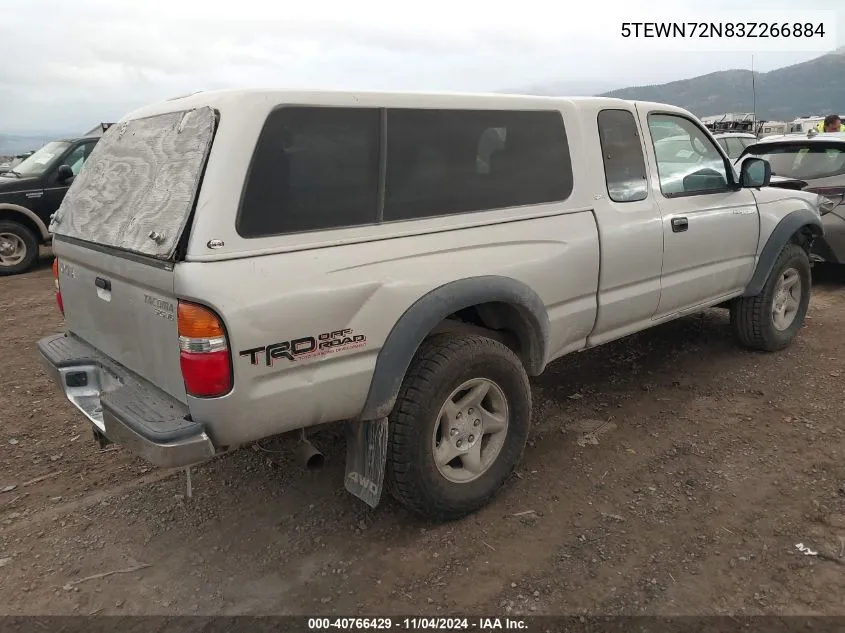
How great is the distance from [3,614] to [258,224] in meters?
1.80

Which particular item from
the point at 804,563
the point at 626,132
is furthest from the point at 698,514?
the point at 626,132

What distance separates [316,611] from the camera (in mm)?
2426

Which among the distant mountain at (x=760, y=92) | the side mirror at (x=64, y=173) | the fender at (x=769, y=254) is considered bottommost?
the fender at (x=769, y=254)

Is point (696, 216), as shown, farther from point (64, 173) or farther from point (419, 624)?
point (64, 173)

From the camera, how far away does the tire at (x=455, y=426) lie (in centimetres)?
265

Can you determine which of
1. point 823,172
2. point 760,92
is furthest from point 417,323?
point 760,92

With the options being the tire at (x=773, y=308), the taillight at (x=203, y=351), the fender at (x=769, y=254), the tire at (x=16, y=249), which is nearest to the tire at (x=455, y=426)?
the taillight at (x=203, y=351)

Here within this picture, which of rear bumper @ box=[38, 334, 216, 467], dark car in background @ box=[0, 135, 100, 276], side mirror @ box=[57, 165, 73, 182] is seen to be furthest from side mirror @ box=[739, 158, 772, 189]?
side mirror @ box=[57, 165, 73, 182]

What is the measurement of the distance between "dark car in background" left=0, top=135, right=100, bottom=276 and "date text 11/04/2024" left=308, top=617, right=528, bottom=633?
8014 mm

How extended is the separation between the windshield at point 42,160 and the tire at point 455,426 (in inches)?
330

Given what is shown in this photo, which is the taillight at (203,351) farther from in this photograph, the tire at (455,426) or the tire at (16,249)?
the tire at (16,249)

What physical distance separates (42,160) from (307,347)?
8670 mm

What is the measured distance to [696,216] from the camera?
3.96 m

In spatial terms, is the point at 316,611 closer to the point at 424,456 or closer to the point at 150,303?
the point at 424,456
